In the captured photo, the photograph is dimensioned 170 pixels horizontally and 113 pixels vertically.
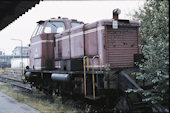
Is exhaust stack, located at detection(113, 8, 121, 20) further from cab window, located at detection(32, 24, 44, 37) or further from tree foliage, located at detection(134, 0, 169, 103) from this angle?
cab window, located at detection(32, 24, 44, 37)

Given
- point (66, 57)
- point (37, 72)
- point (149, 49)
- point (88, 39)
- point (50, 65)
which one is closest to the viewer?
point (149, 49)

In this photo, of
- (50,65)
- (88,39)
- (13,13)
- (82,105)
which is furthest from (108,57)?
(50,65)

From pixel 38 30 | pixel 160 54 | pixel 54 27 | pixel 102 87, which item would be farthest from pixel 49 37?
pixel 160 54

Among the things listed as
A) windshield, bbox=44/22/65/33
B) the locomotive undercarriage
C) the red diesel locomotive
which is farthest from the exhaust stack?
windshield, bbox=44/22/65/33

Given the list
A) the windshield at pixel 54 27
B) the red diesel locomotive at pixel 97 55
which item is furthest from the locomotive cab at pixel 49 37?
the red diesel locomotive at pixel 97 55

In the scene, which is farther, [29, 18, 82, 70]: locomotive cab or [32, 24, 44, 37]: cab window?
[32, 24, 44, 37]: cab window

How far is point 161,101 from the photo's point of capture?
16.7 feet

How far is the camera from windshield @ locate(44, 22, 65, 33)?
10.2m

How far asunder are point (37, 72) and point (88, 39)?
427cm

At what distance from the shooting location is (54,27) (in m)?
10.2

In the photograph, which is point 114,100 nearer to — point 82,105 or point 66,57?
point 82,105

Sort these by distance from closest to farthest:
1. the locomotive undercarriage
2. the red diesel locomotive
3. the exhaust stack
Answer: the locomotive undercarriage
the red diesel locomotive
the exhaust stack

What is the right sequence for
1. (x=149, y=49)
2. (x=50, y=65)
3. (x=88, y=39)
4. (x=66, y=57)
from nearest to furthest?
1. (x=149, y=49)
2. (x=88, y=39)
3. (x=66, y=57)
4. (x=50, y=65)

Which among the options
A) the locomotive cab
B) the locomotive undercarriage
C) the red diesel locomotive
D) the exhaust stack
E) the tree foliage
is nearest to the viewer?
the tree foliage
